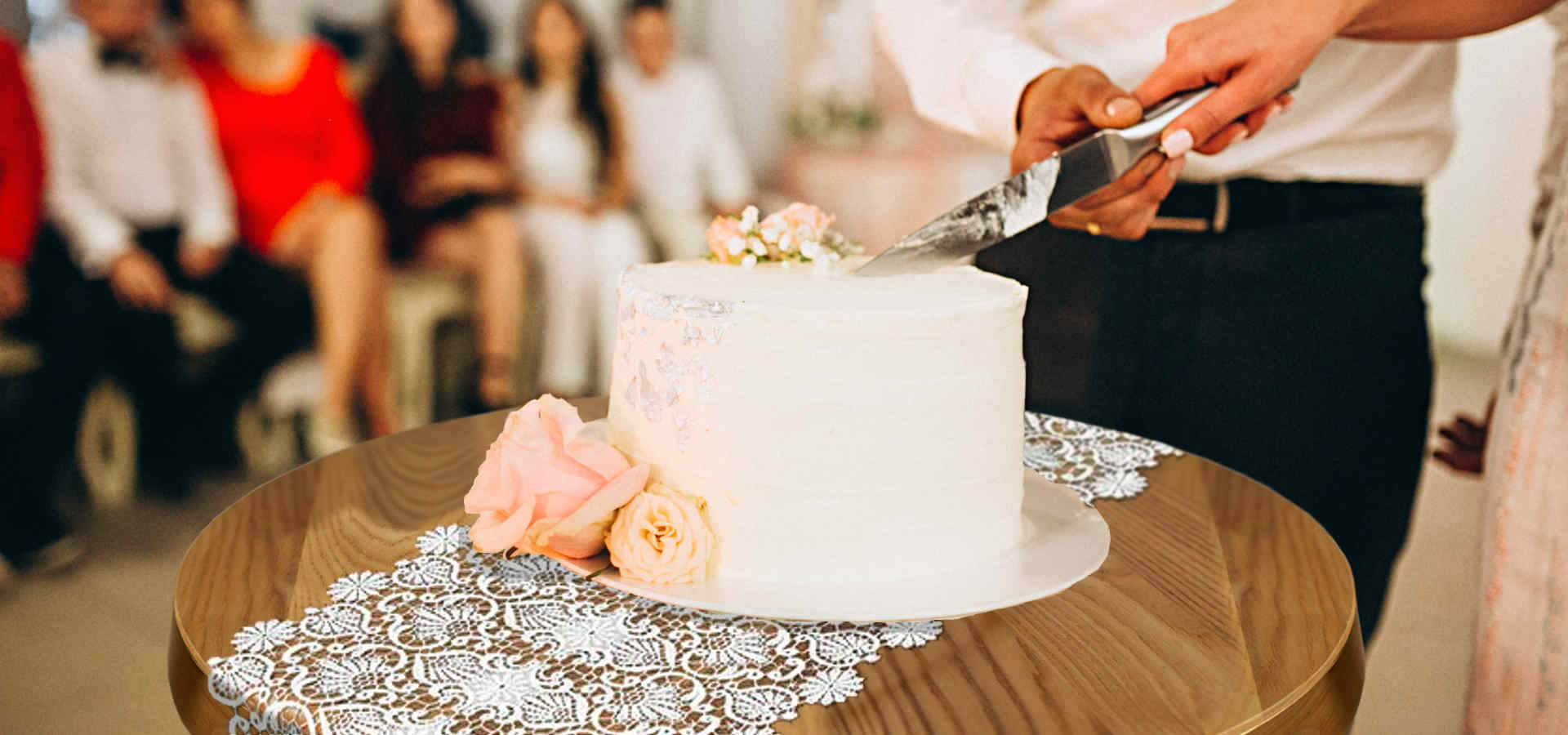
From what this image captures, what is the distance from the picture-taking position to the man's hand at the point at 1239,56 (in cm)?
85

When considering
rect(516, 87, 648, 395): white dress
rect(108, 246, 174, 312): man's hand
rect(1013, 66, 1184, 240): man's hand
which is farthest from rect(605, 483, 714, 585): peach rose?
rect(516, 87, 648, 395): white dress

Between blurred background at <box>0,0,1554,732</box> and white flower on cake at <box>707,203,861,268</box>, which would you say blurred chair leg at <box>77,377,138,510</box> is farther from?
white flower on cake at <box>707,203,861,268</box>

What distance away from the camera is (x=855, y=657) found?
625 millimetres

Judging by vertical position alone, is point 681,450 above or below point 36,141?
below

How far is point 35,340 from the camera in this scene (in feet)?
7.50

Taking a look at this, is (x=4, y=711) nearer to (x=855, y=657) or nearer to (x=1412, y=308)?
(x=855, y=657)

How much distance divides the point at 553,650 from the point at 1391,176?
3.16 feet

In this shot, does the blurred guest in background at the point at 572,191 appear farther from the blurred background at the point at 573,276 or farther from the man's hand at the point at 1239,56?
the man's hand at the point at 1239,56

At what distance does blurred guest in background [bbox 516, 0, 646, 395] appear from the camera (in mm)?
3029

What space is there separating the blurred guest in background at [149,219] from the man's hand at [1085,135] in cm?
210

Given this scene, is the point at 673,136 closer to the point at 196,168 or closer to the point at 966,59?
the point at 196,168

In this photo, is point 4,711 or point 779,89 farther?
point 779,89

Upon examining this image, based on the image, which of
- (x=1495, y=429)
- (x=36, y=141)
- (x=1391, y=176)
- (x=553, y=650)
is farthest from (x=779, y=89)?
(x=553, y=650)

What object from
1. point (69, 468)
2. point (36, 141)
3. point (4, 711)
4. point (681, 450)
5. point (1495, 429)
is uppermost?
point (36, 141)
